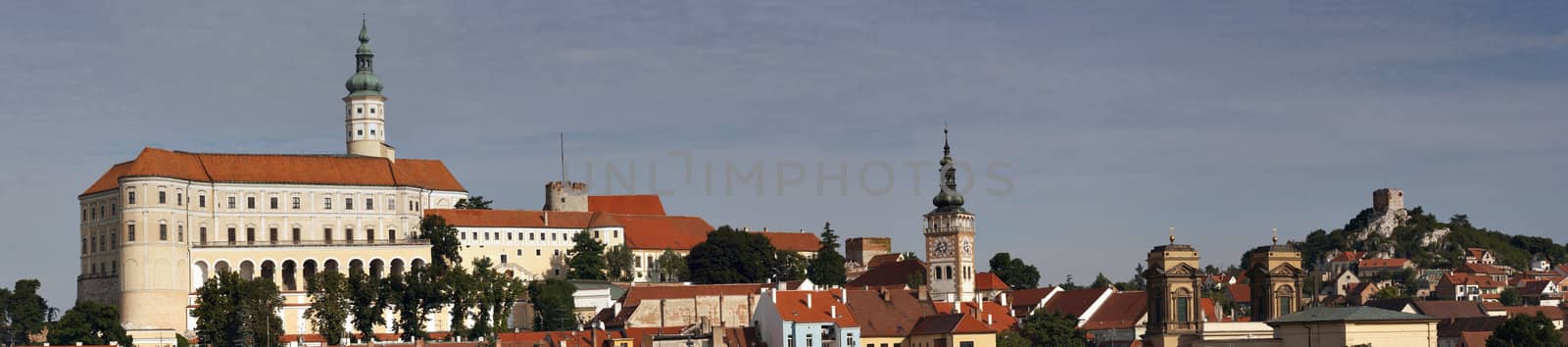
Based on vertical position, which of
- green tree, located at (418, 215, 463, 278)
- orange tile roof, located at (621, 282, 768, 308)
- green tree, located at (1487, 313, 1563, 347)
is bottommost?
green tree, located at (1487, 313, 1563, 347)

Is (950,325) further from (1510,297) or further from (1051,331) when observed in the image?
(1510,297)

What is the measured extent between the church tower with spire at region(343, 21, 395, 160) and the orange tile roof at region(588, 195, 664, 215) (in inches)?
722

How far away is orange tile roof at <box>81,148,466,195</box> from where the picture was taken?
13625 centimetres

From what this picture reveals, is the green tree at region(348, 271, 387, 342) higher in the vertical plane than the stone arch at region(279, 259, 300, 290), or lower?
lower

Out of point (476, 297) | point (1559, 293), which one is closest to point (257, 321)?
point (476, 297)

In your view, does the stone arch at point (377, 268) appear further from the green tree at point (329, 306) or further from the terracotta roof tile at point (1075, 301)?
the terracotta roof tile at point (1075, 301)

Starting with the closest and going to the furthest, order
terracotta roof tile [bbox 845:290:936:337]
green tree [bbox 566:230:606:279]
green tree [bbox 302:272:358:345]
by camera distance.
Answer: terracotta roof tile [bbox 845:290:936:337]
green tree [bbox 302:272:358:345]
green tree [bbox 566:230:606:279]

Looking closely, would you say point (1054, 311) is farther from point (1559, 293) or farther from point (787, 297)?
point (1559, 293)

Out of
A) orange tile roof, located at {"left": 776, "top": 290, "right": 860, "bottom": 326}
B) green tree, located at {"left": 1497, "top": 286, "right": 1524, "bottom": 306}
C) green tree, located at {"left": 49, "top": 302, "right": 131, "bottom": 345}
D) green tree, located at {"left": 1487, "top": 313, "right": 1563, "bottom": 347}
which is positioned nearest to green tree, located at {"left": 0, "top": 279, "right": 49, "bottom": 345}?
green tree, located at {"left": 49, "top": 302, "right": 131, "bottom": 345}

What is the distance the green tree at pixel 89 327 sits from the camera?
391 feet

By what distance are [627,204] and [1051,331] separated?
63260 millimetres

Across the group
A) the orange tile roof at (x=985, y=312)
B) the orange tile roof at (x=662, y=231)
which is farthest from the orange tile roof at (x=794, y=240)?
the orange tile roof at (x=985, y=312)

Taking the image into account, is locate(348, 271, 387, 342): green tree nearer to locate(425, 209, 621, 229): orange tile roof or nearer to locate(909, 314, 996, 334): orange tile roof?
locate(425, 209, 621, 229): orange tile roof

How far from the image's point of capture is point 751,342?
334 feet
